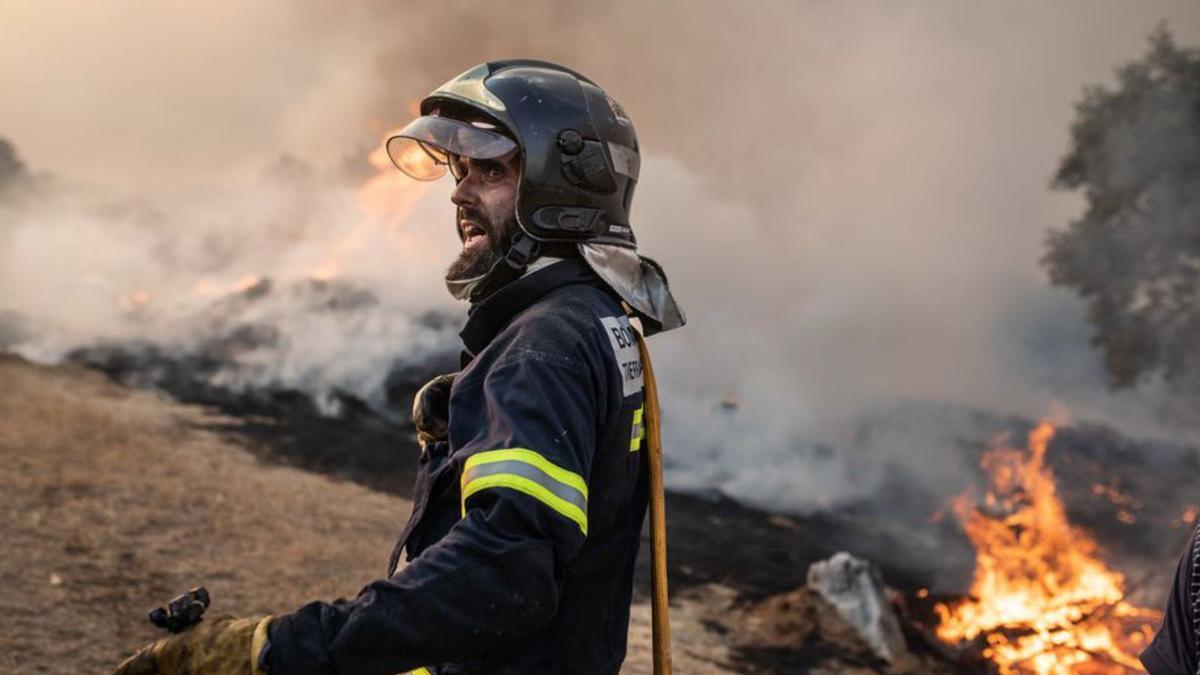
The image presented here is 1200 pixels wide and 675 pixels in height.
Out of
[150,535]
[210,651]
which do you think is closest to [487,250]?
[210,651]

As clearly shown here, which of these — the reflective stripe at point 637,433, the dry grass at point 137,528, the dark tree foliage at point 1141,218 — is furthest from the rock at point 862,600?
the dark tree foliage at point 1141,218

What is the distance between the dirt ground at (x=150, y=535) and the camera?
530 centimetres

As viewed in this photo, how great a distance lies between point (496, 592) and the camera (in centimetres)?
176

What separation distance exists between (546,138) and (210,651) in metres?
1.47

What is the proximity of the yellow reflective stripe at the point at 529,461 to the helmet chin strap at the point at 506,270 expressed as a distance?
675 millimetres

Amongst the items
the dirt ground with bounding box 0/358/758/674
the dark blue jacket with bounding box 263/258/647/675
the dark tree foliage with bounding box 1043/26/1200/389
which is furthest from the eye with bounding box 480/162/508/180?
the dark tree foliage with bounding box 1043/26/1200/389

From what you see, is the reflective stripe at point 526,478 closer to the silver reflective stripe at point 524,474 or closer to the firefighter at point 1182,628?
the silver reflective stripe at point 524,474

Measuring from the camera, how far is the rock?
271 inches

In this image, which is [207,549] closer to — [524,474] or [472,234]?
[472,234]

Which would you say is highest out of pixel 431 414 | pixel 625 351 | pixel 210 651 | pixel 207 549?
pixel 625 351

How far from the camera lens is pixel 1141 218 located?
15.4 m

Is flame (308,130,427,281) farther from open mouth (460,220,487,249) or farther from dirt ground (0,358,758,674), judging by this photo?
open mouth (460,220,487,249)

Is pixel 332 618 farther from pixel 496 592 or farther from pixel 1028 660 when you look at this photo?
pixel 1028 660

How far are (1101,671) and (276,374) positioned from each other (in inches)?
421
